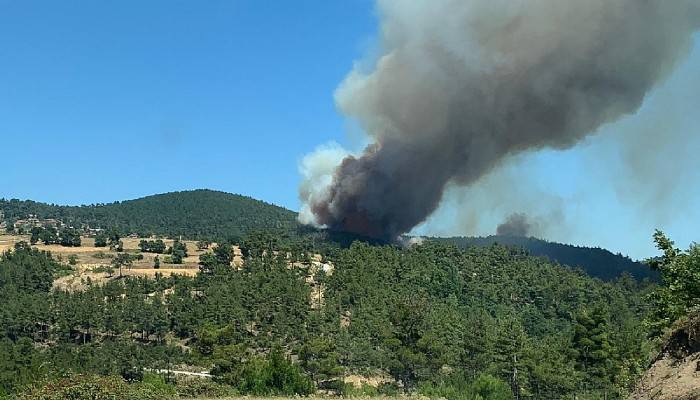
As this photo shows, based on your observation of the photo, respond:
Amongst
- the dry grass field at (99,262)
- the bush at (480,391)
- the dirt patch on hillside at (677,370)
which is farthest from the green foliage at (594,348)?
the dry grass field at (99,262)

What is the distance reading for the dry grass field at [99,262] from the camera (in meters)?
116

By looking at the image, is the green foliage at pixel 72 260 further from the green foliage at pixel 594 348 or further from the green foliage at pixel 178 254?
the green foliage at pixel 594 348

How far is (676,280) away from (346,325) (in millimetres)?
61038

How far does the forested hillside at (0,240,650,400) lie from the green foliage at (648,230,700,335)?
3636 millimetres

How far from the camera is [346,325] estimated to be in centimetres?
8294

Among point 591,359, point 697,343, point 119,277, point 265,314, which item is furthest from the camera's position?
point 119,277

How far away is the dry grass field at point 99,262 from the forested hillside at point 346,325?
4196 mm

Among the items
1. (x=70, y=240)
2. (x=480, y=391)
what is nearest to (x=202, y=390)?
(x=480, y=391)

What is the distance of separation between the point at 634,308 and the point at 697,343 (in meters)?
96.1

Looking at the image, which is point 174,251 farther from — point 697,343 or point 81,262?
point 697,343

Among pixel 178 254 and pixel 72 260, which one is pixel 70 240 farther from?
pixel 178 254

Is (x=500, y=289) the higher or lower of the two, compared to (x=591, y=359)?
higher

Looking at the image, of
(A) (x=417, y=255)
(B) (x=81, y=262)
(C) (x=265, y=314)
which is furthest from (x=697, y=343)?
(B) (x=81, y=262)

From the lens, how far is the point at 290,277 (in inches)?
3839
